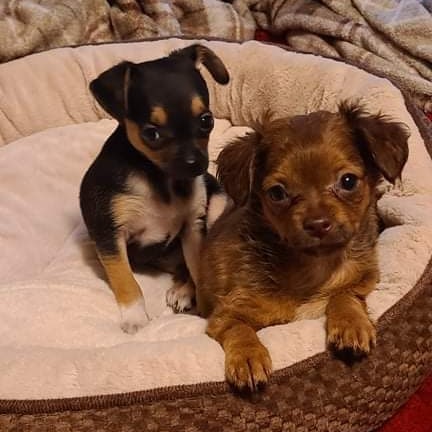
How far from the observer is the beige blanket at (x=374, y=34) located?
371cm

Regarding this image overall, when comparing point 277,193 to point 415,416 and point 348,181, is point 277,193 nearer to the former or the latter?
point 348,181

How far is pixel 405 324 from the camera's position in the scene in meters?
1.92

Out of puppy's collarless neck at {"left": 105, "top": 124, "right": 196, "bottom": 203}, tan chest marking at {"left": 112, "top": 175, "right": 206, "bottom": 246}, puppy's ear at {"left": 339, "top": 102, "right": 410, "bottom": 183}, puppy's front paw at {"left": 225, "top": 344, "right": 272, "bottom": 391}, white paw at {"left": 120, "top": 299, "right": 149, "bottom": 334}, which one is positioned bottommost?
white paw at {"left": 120, "top": 299, "right": 149, "bottom": 334}

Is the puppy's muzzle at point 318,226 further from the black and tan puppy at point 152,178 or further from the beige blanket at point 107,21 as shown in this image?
the beige blanket at point 107,21

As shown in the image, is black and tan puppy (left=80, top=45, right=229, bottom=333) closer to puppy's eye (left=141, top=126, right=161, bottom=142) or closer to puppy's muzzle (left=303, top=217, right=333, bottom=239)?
puppy's eye (left=141, top=126, right=161, bottom=142)

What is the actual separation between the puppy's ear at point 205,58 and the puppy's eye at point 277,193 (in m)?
Result: 0.77

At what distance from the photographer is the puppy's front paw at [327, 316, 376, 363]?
177 centimetres

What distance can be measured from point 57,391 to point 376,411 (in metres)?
0.86

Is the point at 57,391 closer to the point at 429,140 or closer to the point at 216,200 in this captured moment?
the point at 216,200

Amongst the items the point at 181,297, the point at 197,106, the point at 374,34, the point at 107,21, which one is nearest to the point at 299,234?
the point at 197,106

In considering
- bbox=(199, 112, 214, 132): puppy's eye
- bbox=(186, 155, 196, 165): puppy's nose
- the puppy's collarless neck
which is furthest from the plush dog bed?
the puppy's collarless neck

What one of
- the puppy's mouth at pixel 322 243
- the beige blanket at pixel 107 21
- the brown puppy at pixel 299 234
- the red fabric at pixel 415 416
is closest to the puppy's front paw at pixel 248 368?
A: the brown puppy at pixel 299 234

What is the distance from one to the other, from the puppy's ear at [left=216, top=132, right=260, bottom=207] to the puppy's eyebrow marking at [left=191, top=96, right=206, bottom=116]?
24cm

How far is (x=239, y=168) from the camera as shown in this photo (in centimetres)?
190
